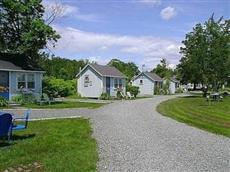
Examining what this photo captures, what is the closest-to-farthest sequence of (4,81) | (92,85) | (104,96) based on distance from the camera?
(4,81)
(104,96)
(92,85)

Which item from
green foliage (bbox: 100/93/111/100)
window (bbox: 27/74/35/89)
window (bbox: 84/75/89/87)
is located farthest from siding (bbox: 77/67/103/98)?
window (bbox: 27/74/35/89)

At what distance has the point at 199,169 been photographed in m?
9.60

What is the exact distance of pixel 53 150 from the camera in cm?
1205

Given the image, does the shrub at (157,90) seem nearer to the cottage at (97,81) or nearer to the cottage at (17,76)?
the cottage at (97,81)

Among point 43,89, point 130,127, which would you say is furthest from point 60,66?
point 130,127

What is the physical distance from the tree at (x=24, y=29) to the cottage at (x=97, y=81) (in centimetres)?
1045

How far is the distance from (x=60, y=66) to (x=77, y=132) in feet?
192

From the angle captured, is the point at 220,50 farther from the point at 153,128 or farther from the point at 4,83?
the point at 153,128

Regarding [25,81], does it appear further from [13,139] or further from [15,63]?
[13,139]

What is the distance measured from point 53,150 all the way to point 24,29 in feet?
96.2

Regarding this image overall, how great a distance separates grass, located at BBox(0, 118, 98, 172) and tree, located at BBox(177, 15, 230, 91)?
41.1m

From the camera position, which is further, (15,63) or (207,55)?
(207,55)

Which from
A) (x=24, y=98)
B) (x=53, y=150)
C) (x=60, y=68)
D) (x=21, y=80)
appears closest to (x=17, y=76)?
(x=21, y=80)

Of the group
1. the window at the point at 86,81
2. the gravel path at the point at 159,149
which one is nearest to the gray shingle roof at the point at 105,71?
the window at the point at 86,81
